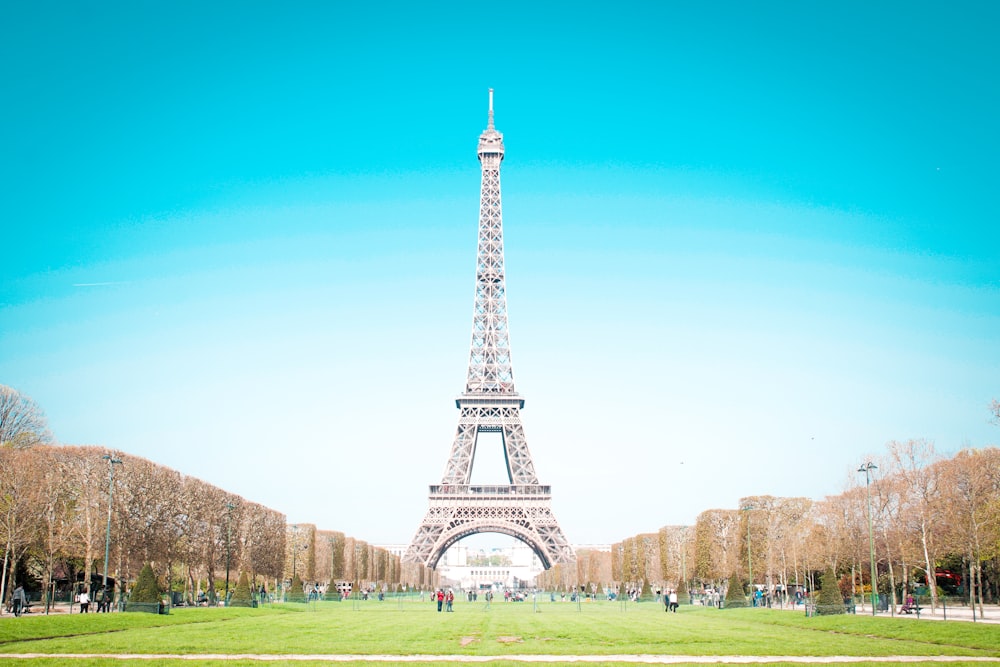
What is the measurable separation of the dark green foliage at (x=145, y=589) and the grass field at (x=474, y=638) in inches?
119

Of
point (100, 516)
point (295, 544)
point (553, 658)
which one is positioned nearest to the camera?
point (553, 658)

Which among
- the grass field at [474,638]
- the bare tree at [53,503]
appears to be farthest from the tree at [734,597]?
the bare tree at [53,503]

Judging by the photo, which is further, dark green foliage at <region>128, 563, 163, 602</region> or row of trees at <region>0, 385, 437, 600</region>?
row of trees at <region>0, 385, 437, 600</region>

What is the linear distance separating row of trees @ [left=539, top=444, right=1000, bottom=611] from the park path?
16.6 meters

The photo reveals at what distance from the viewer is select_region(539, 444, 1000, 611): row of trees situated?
44.8 metres

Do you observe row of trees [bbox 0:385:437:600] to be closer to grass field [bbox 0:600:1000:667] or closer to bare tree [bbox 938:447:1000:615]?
grass field [bbox 0:600:1000:667]

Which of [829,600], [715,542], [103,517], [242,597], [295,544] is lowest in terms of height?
[242,597]

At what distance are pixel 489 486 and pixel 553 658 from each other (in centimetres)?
6088

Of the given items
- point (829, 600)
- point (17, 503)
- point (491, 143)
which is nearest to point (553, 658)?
point (829, 600)

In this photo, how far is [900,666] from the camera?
20344mm

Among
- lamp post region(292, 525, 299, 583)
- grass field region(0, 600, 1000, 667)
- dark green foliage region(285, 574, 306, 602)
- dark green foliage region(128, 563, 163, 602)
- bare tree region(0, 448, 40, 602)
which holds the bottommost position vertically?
dark green foliage region(285, 574, 306, 602)

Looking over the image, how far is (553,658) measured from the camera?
22.4 metres

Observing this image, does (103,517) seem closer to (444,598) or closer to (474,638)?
(444,598)

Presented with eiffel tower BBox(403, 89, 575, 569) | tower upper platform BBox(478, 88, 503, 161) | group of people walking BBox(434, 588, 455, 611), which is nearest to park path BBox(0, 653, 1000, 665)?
group of people walking BBox(434, 588, 455, 611)
